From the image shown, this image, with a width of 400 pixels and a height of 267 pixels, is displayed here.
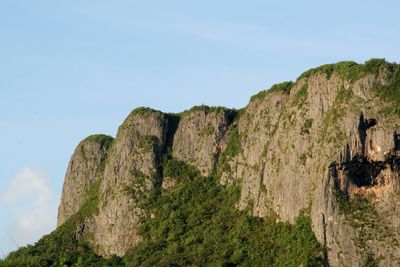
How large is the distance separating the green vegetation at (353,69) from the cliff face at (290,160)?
11cm

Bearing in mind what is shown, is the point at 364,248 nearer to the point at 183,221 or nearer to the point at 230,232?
the point at 230,232

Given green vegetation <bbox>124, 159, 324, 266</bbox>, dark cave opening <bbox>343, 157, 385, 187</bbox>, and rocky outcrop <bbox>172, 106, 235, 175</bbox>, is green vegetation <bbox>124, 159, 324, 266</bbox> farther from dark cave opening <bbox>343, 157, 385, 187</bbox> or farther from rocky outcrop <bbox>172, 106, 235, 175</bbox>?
dark cave opening <bbox>343, 157, 385, 187</bbox>

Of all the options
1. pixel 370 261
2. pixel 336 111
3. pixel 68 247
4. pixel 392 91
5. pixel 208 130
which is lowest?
pixel 370 261

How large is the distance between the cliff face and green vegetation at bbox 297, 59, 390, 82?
111mm

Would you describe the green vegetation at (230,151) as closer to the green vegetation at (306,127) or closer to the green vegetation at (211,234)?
the green vegetation at (211,234)

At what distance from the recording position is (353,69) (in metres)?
81.6

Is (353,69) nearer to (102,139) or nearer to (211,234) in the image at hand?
(211,234)

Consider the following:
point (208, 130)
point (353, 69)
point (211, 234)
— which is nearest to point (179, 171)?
point (208, 130)

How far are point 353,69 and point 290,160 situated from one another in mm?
10732

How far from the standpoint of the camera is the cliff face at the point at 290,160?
2965 inches

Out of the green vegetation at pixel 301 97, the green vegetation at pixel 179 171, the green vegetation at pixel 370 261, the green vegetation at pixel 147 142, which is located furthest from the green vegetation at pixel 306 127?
the green vegetation at pixel 147 142

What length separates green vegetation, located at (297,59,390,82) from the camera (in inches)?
3159

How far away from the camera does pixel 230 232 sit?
89562 millimetres

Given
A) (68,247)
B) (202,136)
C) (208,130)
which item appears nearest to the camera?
(68,247)
